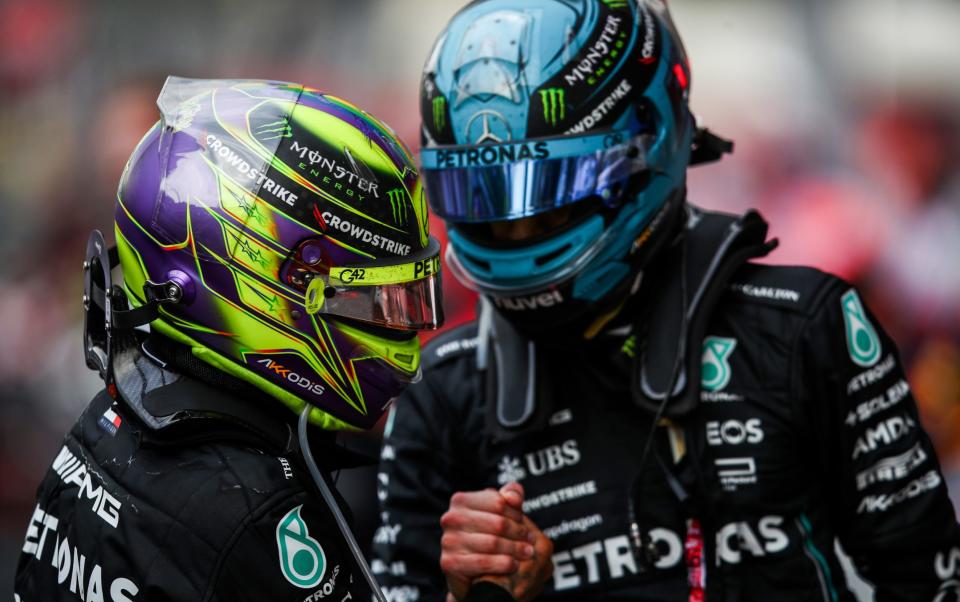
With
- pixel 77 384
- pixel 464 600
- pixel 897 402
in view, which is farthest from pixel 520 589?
→ pixel 77 384

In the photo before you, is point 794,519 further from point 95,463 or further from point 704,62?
point 704,62

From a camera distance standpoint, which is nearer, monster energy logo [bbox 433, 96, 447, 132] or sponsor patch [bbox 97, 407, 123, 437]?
sponsor patch [bbox 97, 407, 123, 437]

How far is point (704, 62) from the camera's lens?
4809 millimetres

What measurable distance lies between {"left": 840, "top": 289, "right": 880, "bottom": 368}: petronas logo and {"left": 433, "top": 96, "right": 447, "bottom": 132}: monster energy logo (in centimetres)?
92

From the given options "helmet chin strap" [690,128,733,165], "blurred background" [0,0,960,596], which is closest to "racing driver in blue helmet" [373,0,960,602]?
"helmet chin strap" [690,128,733,165]

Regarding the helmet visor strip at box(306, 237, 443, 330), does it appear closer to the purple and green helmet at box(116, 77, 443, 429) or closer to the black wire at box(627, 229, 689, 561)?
the purple and green helmet at box(116, 77, 443, 429)

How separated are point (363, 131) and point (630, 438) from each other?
901 mm

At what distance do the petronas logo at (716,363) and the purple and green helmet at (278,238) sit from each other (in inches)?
27.9

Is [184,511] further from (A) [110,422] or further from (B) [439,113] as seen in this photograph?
(B) [439,113]

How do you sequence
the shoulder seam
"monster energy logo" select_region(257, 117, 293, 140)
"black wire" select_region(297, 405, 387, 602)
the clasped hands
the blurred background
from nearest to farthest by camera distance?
the shoulder seam
"black wire" select_region(297, 405, 387, 602)
"monster energy logo" select_region(257, 117, 293, 140)
the clasped hands
the blurred background

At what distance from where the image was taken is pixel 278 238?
178 cm

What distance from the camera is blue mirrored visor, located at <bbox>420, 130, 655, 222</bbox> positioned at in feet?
7.27

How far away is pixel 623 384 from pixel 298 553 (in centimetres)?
97

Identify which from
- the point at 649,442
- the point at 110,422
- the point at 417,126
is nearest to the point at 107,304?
the point at 110,422
